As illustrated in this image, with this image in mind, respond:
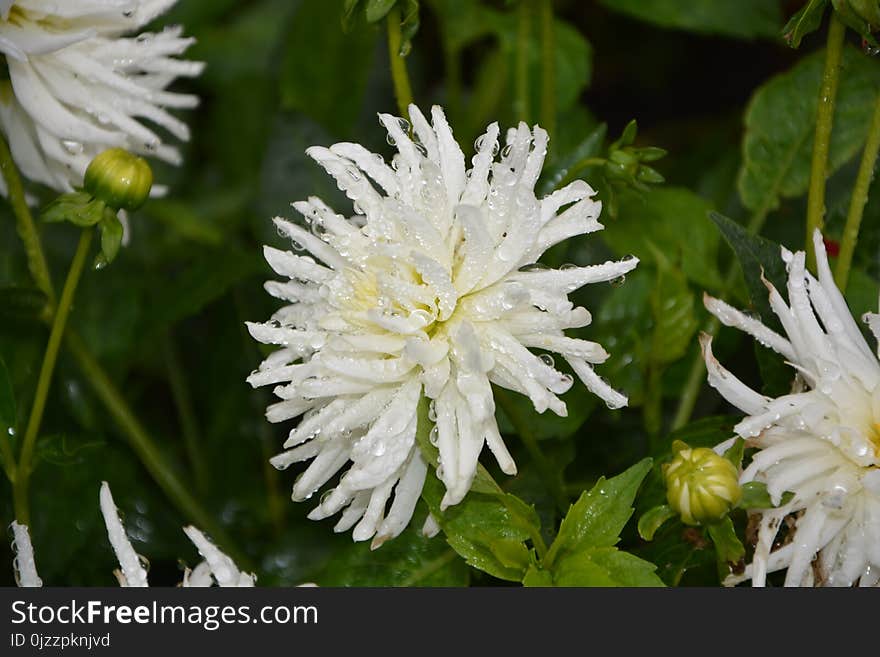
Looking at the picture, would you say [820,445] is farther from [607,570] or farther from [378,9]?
[378,9]

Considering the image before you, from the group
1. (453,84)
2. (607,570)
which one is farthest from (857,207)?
(453,84)

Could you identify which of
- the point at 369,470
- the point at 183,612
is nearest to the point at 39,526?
the point at 183,612

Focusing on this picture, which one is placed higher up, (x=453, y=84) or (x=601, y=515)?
(x=453, y=84)

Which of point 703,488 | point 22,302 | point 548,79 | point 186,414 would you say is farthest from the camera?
point 186,414

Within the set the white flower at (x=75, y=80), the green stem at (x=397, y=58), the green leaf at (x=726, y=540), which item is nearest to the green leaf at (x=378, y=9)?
the green stem at (x=397, y=58)

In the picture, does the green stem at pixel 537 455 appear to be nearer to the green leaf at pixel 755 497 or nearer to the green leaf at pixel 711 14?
the green leaf at pixel 755 497

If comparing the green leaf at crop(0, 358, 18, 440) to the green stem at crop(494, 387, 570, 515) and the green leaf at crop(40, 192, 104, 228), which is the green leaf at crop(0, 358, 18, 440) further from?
the green stem at crop(494, 387, 570, 515)
